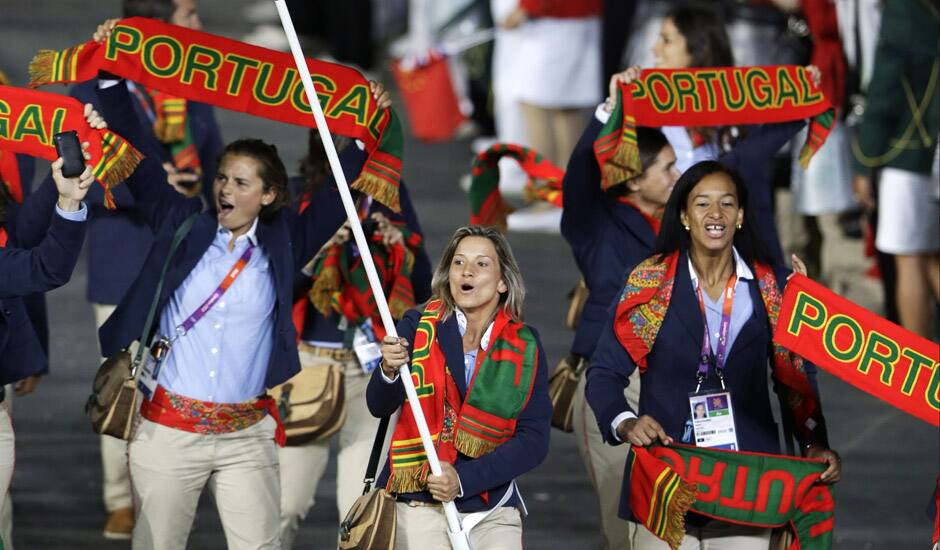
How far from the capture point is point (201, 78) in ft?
22.1

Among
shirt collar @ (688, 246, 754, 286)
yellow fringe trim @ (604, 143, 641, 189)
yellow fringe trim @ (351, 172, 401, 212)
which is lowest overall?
shirt collar @ (688, 246, 754, 286)

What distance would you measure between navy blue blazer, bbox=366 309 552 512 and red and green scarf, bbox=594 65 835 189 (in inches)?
46.1

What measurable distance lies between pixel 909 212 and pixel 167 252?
194 inches

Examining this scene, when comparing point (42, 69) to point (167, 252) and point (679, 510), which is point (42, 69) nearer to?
point (167, 252)

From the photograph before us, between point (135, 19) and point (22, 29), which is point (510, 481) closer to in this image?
point (135, 19)

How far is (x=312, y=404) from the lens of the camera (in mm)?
7086

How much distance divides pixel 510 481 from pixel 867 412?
4.48m

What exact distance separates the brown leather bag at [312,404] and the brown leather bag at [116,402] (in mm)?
858

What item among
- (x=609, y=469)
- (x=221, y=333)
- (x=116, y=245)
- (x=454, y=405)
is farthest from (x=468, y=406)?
(x=116, y=245)

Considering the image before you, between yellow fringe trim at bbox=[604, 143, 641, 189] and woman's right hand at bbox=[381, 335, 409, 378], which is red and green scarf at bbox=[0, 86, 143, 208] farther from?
yellow fringe trim at bbox=[604, 143, 641, 189]

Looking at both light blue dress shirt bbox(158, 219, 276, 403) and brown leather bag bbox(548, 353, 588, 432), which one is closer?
light blue dress shirt bbox(158, 219, 276, 403)

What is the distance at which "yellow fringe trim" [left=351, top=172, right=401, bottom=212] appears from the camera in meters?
6.69

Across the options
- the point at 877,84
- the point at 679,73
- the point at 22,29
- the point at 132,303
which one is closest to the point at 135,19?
the point at 132,303

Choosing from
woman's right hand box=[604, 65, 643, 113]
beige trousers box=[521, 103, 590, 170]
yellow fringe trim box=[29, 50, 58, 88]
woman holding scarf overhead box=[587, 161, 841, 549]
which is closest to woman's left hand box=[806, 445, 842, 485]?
woman holding scarf overhead box=[587, 161, 841, 549]
